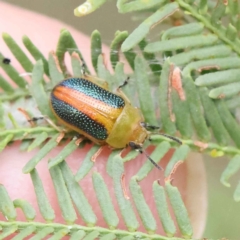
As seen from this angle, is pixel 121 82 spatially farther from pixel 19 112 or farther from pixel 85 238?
pixel 85 238

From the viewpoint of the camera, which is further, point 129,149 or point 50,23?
point 50,23

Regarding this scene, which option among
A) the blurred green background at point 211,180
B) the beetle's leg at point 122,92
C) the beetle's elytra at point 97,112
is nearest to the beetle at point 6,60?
the beetle's elytra at point 97,112

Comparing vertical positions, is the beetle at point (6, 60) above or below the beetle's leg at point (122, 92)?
above

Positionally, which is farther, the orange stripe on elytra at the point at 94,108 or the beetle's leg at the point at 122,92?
the orange stripe on elytra at the point at 94,108

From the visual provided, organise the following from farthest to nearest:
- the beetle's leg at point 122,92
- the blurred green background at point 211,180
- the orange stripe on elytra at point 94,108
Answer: the blurred green background at point 211,180, the orange stripe on elytra at point 94,108, the beetle's leg at point 122,92

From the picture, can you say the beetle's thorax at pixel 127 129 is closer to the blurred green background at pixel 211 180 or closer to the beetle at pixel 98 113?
the beetle at pixel 98 113

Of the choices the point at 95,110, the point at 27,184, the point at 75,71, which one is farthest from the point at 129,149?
the point at 27,184

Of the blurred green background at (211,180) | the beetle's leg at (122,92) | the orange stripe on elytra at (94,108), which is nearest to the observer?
the beetle's leg at (122,92)

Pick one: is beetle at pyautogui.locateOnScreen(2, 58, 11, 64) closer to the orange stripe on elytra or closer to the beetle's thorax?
the orange stripe on elytra
